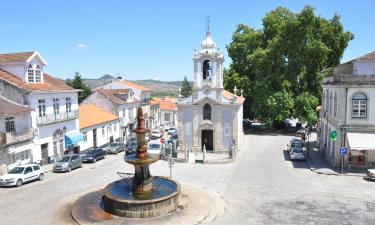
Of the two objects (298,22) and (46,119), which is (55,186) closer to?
(46,119)

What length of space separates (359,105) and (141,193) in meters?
20.6

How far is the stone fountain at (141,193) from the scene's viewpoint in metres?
19.1

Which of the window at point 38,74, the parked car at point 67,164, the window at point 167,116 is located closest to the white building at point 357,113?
the parked car at point 67,164

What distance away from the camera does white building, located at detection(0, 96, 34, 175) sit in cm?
2959

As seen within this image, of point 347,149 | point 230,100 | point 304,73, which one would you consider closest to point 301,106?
point 304,73

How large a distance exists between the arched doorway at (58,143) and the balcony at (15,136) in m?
4.08

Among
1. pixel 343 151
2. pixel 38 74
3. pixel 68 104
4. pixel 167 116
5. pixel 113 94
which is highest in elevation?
pixel 38 74

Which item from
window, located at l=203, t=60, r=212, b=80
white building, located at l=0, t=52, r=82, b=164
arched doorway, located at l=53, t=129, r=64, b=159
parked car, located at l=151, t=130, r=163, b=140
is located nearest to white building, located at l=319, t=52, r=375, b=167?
window, located at l=203, t=60, r=212, b=80

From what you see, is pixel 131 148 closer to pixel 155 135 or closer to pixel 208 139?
pixel 208 139

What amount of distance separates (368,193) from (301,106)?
96.5ft

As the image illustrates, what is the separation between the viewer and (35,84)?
119ft

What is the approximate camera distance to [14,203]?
71.9ft

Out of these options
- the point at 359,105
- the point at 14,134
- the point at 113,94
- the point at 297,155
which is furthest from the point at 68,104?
the point at 359,105

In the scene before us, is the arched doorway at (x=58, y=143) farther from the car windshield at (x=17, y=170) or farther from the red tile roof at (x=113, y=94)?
the red tile roof at (x=113, y=94)
